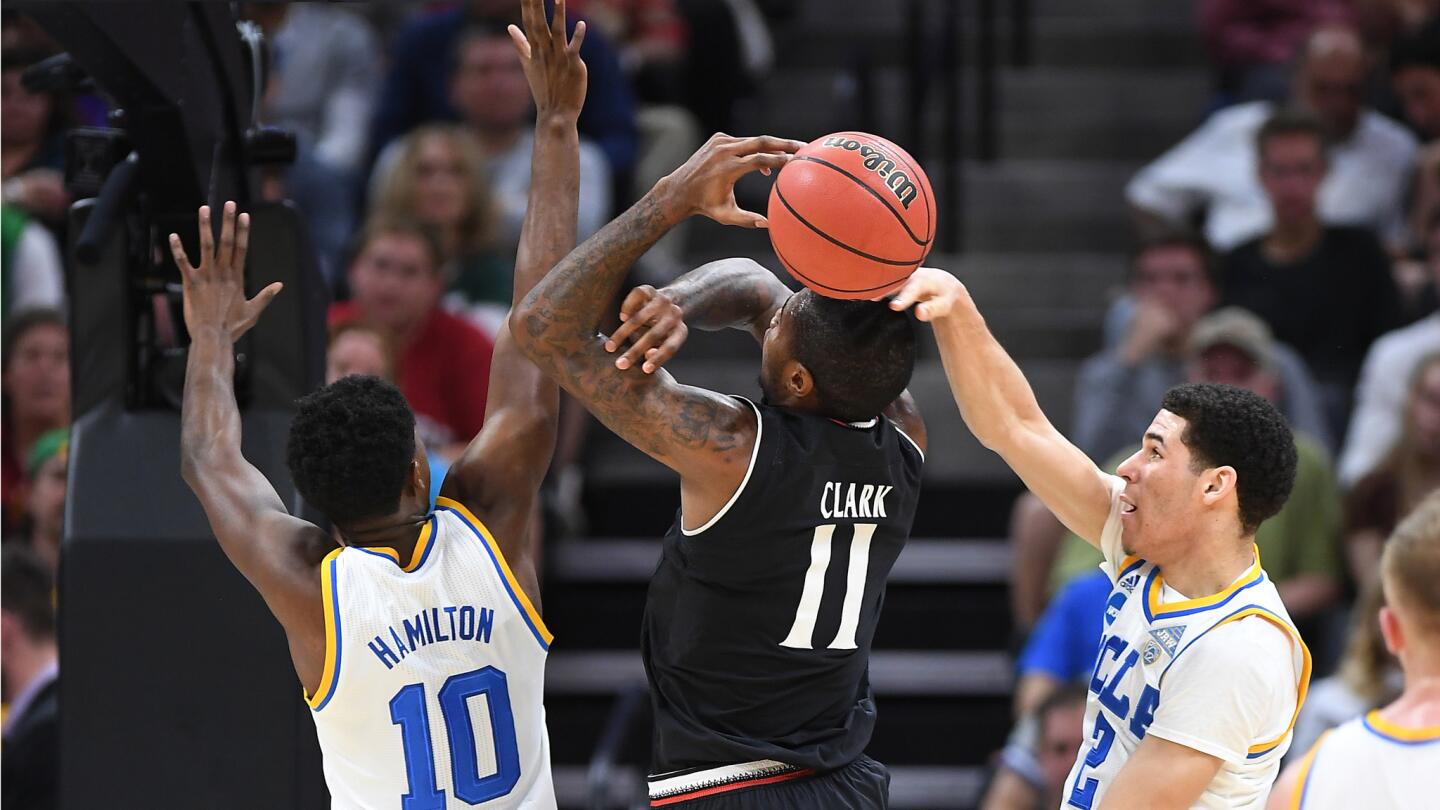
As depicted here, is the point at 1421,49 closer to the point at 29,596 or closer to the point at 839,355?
the point at 839,355

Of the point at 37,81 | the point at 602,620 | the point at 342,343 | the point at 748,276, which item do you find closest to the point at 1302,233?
the point at 602,620

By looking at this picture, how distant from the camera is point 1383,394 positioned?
7551 mm

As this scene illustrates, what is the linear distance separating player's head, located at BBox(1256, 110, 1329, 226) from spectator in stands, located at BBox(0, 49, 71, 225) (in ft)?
17.0

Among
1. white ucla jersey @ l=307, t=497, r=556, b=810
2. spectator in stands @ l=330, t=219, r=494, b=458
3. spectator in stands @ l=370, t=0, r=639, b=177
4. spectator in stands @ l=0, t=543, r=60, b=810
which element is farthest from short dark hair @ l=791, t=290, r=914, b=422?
spectator in stands @ l=370, t=0, r=639, b=177

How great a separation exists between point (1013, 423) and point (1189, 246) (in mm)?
4128

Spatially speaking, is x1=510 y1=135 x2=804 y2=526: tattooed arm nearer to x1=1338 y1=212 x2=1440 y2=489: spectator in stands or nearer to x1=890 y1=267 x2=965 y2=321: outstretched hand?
x1=890 y1=267 x2=965 y2=321: outstretched hand

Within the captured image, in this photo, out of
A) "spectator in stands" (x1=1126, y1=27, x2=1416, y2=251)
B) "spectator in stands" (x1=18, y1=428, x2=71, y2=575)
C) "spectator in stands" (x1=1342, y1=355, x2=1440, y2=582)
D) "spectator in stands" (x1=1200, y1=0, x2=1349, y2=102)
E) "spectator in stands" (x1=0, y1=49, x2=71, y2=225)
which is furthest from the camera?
"spectator in stands" (x1=1200, y1=0, x2=1349, y2=102)

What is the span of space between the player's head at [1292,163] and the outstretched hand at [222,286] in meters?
5.02

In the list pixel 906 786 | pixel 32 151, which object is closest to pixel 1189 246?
pixel 906 786

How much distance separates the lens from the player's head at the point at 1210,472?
3.79 meters

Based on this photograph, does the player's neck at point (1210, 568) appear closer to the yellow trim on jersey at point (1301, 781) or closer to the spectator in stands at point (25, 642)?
the yellow trim on jersey at point (1301, 781)

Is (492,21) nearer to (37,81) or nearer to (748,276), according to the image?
(37,81)

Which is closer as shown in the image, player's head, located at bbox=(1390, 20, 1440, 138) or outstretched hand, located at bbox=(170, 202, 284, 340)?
outstretched hand, located at bbox=(170, 202, 284, 340)

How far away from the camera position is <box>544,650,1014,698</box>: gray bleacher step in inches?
304
